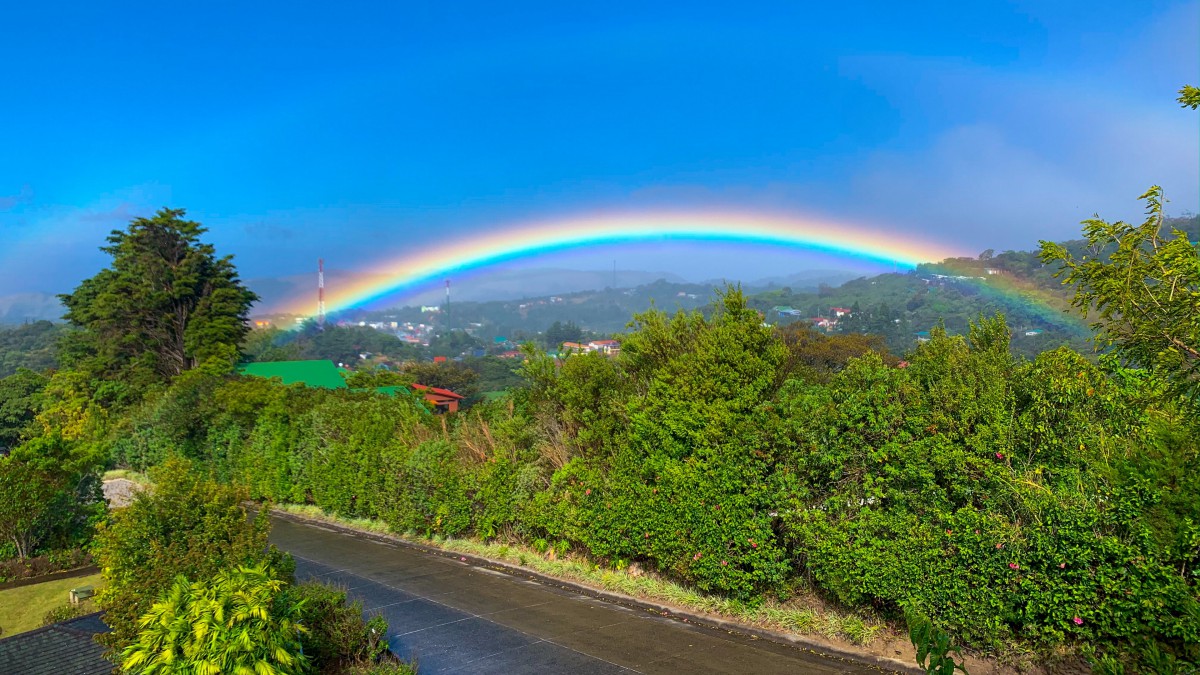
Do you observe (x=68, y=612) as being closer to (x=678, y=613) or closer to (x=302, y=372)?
(x=678, y=613)

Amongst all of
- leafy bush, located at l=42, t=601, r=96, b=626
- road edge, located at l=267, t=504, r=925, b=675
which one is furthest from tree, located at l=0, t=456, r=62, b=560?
road edge, located at l=267, t=504, r=925, b=675

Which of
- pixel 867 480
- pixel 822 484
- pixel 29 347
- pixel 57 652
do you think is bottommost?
pixel 29 347

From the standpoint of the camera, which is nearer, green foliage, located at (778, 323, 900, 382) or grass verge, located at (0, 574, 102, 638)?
grass verge, located at (0, 574, 102, 638)

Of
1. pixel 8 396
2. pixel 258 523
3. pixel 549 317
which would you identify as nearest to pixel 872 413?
pixel 258 523

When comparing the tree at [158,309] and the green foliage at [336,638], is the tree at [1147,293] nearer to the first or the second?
the green foliage at [336,638]

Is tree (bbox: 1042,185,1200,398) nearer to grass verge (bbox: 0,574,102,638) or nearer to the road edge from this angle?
the road edge

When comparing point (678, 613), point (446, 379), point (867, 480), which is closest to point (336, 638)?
point (678, 613)

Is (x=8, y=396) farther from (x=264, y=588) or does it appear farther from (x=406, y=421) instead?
(x=264, y=588)

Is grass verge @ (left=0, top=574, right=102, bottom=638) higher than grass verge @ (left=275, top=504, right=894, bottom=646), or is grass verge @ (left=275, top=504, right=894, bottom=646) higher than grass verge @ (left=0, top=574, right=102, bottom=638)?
grass verge @ (left=275, top=504, right=894, bottom=646)
